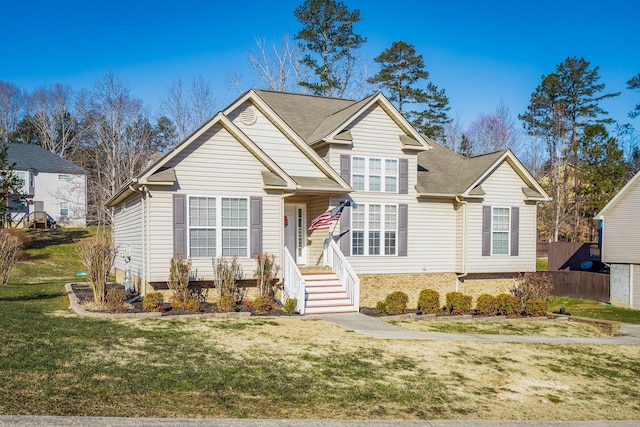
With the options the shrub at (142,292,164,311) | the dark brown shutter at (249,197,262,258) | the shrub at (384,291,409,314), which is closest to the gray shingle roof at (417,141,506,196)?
the shrub at (384,291,409,314)

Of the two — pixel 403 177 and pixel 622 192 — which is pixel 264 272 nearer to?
pixel 403 177

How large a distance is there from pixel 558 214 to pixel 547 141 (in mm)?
7414

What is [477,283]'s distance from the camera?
→ 21.2 m

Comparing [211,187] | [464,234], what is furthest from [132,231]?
[464,234]

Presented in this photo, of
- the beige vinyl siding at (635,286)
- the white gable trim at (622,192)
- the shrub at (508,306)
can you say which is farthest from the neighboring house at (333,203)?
the white gable trim at (622,192)

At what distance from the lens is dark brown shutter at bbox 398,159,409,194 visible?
65.4 feet

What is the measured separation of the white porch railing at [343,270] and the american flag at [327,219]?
71 centimetres

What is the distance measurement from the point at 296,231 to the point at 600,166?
31.9 meters

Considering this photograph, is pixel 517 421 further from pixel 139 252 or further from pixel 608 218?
pixel 608 218

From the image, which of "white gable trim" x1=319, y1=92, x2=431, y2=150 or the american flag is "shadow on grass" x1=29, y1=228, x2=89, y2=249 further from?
"white gable trim" x1=319, y1=92, x2=431, y2=150

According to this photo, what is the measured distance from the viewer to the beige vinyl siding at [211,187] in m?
15.1

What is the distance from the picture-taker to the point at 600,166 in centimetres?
4188

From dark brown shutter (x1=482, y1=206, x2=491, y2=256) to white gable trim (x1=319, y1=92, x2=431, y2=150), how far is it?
3.55m

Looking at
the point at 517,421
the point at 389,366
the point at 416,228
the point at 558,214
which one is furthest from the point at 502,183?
the point at 558,214
